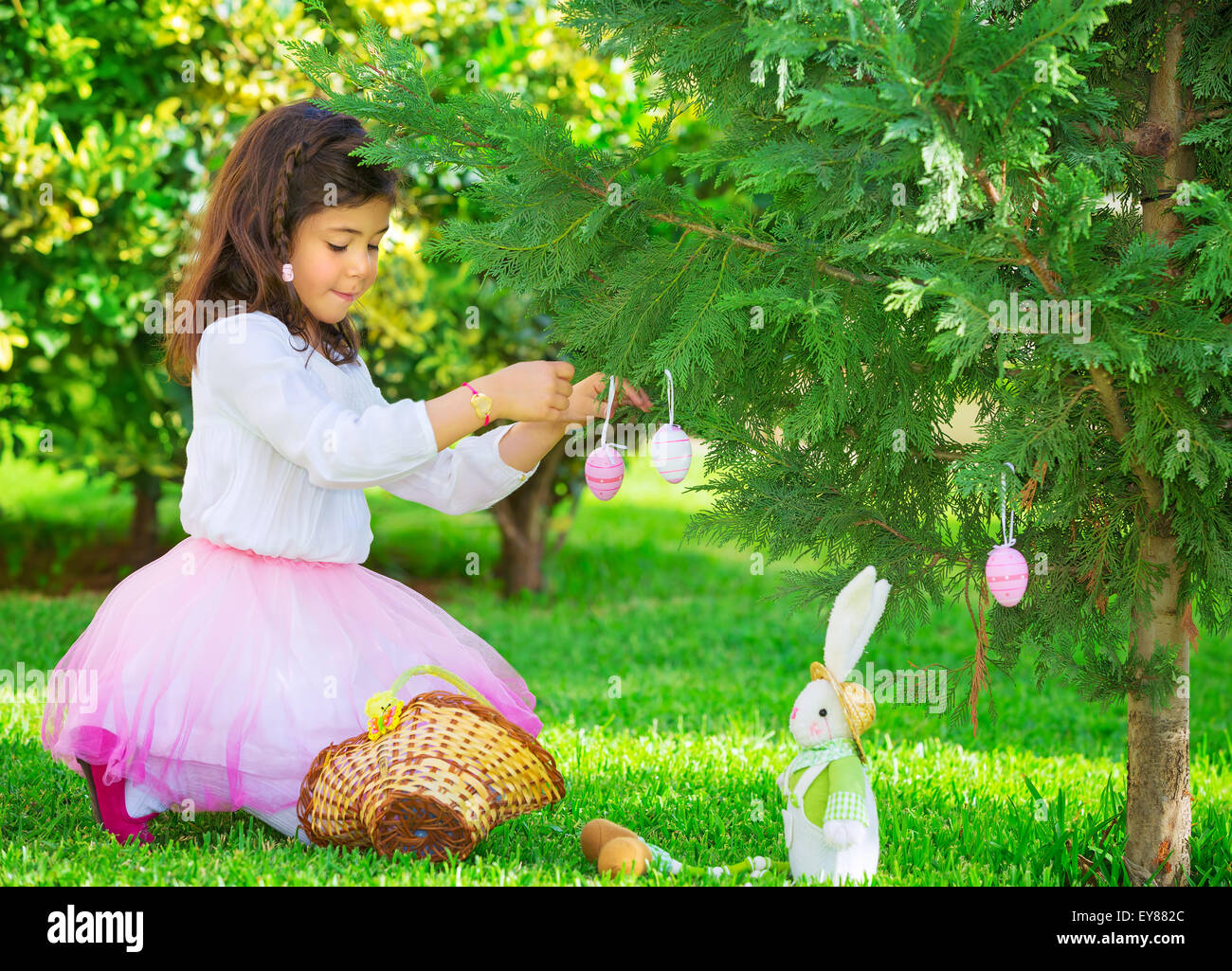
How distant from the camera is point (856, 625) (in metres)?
2.52

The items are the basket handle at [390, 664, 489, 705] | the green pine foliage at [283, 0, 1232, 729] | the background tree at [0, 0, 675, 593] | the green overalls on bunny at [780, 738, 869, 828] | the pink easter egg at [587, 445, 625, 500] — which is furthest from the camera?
the background tree at [0, 0, 675, 593]

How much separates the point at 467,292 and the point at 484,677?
380 cm

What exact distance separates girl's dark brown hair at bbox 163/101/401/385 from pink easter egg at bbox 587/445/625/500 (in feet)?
2.96

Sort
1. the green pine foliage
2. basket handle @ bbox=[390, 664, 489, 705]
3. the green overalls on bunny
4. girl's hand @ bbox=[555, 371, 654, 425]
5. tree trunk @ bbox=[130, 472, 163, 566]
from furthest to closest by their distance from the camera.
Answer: tree trunk @ bbox=[130, 472, 163, 566]
girl's hand @ bbox=[555, 371, 654, 425]
basket handle @ bbox=[390, 664, 489, 705]
the green overalls on bunny
the green pine foliage

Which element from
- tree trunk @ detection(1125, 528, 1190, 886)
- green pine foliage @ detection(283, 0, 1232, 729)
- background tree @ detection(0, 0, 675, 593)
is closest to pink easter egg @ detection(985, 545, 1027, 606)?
green pine foliage @ detection(283, 0, 1232, 729)

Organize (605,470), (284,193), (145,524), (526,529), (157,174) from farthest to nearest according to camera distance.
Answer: (145,524) → (526,529) → (157,174) → (284,193) → (605,470)

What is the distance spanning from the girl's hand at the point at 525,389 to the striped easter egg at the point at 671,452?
0.34 m

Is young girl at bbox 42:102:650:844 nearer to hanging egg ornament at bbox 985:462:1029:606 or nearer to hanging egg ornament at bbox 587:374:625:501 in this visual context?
hanging egg ornament at bbox 587:374:625:501

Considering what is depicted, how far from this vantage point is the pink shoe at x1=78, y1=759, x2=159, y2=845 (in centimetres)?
299

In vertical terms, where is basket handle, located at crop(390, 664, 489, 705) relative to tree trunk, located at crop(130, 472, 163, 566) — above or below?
below

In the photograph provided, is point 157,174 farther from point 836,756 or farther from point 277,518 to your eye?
point 836,756

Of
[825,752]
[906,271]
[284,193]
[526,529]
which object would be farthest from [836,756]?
[526,529]

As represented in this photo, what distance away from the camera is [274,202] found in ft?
9.89

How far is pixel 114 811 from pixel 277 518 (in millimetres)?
850
